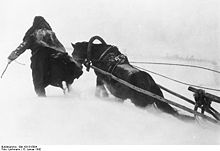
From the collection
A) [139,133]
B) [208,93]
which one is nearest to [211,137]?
[208,93]

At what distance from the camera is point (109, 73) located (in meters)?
2.25

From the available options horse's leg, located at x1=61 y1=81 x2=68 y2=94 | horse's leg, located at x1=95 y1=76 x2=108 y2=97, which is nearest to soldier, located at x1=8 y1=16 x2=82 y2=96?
horse's leg, located at x1=61 y1=81 x2=68 y2=94

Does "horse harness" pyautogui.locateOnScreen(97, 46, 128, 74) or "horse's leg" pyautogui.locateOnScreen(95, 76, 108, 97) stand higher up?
"horse harness" pyautogui.locateOnScreen(97, 46, 128, 74)

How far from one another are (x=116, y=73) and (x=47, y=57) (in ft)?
1.24

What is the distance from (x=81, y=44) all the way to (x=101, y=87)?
260 millimetres

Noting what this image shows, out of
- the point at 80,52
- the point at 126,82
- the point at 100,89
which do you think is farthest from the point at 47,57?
the point at 126,82

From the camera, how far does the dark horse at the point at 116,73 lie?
7.19 feet

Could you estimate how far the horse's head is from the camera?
230cm

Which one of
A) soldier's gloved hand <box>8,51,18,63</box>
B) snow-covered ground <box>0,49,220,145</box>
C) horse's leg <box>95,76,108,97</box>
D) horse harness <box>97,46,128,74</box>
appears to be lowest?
snow-covered ground <box>0,49,220,145</box>

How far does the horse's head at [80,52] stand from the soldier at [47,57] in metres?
0.03

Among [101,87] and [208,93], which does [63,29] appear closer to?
[101,87]

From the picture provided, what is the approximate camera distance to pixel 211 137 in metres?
2.16

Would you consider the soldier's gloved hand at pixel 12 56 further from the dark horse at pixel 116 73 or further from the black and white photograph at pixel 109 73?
the dark horse at pixel 116 73

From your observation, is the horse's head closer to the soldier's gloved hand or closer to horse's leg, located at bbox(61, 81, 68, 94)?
horse's leg, located at bbox(61, 81, 68, 94)
